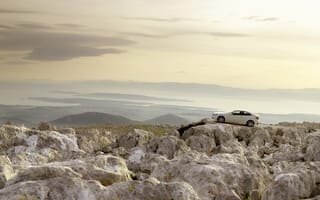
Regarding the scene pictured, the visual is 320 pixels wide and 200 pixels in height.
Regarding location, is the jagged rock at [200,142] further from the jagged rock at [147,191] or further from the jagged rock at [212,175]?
the jagged rock at [147,191]

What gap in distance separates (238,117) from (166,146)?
27794mm

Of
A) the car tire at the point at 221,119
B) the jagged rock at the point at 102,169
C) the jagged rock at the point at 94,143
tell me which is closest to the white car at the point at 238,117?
the car tire at the point at 221,119

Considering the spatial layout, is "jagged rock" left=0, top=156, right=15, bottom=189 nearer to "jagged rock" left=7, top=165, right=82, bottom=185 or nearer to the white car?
"jagged rock" left=7, top=165, right=82, bottom=185

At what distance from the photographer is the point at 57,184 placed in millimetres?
10484

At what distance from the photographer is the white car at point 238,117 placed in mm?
59062

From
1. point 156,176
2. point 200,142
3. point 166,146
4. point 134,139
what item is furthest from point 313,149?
point 134,139

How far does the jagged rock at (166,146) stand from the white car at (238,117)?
26.5m

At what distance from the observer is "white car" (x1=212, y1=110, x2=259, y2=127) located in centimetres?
5906

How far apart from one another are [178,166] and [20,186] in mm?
7253

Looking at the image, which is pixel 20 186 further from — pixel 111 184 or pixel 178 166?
pixel 178 166

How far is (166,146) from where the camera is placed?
108 feet

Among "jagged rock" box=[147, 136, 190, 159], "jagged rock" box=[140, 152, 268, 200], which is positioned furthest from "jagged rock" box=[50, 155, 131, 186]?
"jagged rock" box=[147, 136, 190, 159]

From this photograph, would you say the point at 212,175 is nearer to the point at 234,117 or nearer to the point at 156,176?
the point at 156,176

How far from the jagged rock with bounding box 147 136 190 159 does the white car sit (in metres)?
26.5
